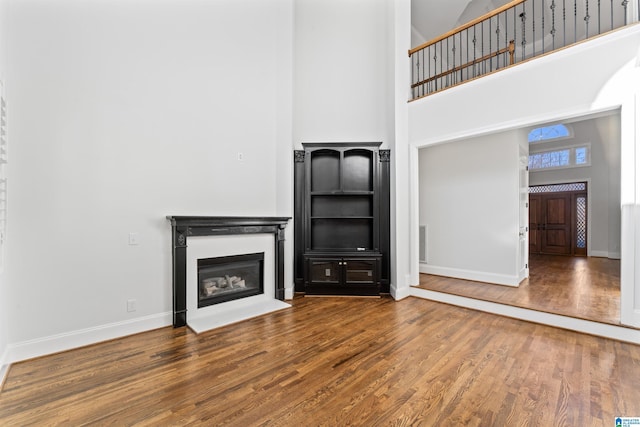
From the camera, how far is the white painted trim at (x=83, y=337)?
2332 millimetres

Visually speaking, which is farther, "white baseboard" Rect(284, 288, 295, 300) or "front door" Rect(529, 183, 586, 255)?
"front door" Rect(529, 183, 586, 255)

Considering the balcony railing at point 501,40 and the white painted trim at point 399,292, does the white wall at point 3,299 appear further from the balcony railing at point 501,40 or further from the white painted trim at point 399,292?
the balcony railing at point 501,40

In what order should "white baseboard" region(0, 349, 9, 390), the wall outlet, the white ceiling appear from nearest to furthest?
"white baseboard" region(0, 349, 9, 390), the wall outlet, the white ceiling

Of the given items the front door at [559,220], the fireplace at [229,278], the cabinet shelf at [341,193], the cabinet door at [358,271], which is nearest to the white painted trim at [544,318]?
the cabinet door at [358,271]

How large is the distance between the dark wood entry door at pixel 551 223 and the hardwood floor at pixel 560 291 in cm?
241

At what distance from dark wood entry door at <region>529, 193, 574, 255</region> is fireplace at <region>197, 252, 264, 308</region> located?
8620mm

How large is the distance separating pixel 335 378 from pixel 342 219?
106 inches

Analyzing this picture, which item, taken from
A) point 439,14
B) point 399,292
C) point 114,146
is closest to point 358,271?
point 399,292

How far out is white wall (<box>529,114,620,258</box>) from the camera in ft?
24.1

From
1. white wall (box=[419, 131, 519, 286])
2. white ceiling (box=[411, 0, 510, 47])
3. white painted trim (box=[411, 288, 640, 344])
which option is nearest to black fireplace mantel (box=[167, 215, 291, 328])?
white painted trim (box=[411, 288, 640, 344])

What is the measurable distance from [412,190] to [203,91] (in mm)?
3167

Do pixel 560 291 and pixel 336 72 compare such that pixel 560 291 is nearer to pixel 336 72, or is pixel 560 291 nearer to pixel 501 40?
pixel 336 72

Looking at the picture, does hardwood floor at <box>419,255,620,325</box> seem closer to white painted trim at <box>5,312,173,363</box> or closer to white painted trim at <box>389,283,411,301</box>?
white painted trim at <box>389,283,411,301</box>

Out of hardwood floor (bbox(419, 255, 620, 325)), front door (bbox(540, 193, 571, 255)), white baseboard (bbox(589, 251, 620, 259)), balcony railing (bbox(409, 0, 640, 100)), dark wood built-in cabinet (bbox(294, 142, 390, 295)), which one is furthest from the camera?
front door (bbox(540, 193, 571, 255))
